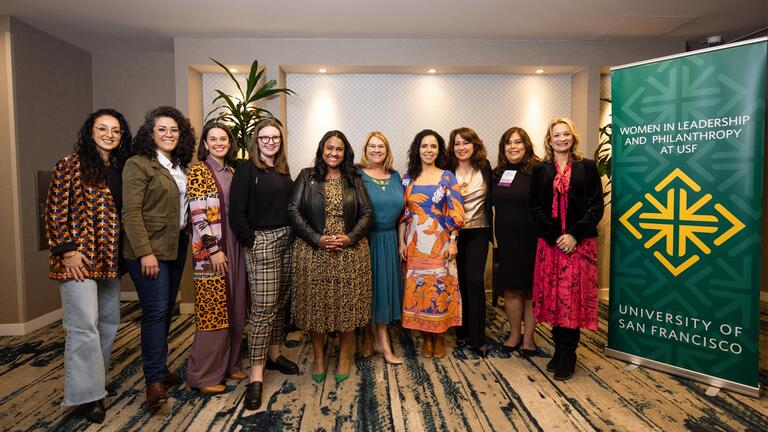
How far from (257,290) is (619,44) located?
4305 mm

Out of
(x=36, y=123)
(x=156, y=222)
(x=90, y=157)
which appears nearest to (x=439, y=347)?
(x=156, y=222)

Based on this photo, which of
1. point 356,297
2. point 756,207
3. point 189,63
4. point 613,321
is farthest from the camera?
point 189,63

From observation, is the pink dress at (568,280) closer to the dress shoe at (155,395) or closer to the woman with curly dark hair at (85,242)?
the dress shoe at (155,395)

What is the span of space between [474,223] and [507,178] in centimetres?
40

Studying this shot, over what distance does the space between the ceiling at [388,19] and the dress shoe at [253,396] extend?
285cm

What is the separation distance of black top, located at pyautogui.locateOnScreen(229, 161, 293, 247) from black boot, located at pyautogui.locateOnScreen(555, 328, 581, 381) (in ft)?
6.33

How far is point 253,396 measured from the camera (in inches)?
92.1

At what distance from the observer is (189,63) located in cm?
418

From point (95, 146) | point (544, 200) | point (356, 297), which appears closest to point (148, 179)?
point (95, 146)

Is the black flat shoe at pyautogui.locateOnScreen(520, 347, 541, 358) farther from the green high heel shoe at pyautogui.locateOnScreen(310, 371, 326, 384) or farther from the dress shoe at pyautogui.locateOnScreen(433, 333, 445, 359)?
the green high heel shoe at pyautogui.locateOnScreen(310, 371, 326, 384)

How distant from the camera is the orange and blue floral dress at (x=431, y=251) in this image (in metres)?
2.87

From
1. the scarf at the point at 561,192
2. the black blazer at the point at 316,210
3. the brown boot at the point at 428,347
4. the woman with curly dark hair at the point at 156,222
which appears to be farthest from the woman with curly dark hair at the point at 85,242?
the scarf at the point at 561,192

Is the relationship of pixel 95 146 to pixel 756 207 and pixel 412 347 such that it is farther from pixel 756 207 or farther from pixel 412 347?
pixel 756 207

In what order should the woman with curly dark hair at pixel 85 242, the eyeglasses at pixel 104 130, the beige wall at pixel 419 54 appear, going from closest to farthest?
the woman with curly dark hair at pixel 85 242 < the eyeglasses at pixel 104 130 < the beige wall at pixel 419 54
